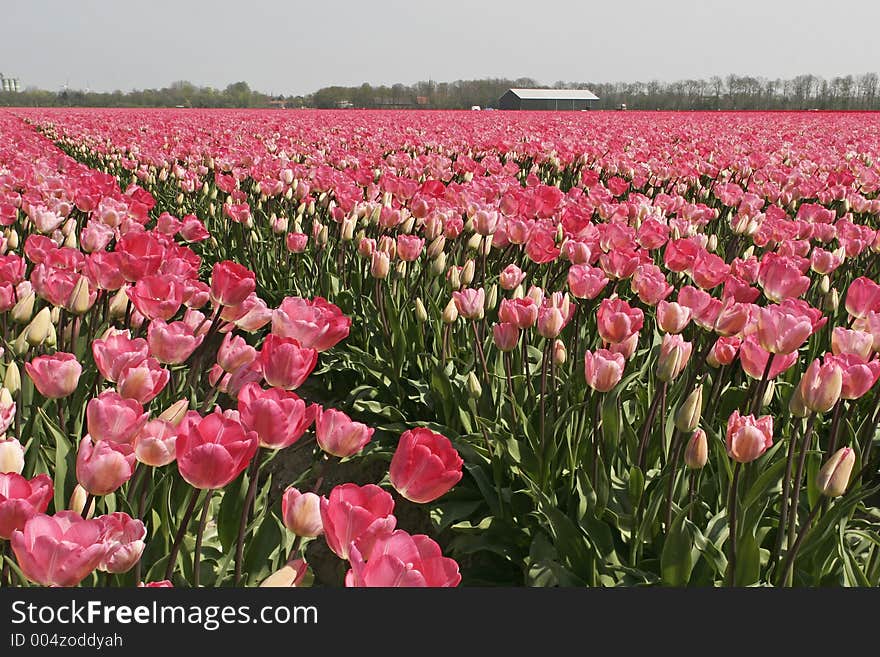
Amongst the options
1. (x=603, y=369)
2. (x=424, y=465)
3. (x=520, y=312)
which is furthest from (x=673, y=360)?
(x=424, y=465)

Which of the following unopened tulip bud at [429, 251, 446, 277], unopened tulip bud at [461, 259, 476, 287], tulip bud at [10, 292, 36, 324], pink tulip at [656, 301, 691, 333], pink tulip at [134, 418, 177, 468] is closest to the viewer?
pink tulip at [134, 418, 177, 468]

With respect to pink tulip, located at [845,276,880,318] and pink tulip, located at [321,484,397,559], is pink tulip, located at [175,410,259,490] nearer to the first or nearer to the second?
pink tulip, located at [321,484,397,559]

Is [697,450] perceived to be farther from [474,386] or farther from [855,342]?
[474,386]

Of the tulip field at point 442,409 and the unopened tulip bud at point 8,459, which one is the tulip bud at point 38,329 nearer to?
the tulip field at point 442,409

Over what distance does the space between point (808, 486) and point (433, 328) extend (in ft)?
5.87

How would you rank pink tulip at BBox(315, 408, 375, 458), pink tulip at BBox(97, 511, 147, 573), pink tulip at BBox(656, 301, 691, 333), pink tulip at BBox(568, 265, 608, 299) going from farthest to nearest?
pink tulip at BBox(568, 265, 608, 299) → pink tulip at BBox(656, 301, 691, 333) → pink tulip at BBox(315, 408, 375, 458) → pink tulip at BBox(97, 511, 147, 573)

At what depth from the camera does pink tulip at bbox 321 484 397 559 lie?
41.3 inches

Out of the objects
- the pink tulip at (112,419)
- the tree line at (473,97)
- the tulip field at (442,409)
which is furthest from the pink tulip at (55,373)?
the tree line at (473,97)

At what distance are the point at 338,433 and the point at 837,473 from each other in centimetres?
103

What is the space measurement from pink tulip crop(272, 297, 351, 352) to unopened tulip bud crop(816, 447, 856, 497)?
3.59ft

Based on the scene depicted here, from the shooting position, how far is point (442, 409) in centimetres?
309

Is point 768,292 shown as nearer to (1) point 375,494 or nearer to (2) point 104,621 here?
(1) point 375,494

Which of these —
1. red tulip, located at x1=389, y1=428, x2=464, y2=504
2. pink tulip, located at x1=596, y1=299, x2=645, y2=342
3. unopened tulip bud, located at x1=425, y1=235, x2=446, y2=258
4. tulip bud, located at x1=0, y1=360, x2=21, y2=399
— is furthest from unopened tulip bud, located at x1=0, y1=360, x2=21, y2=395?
unopened tulip bud, located at x1=425, y1=235, x2=446, y2=258

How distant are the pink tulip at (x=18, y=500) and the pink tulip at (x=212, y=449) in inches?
7.9
